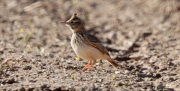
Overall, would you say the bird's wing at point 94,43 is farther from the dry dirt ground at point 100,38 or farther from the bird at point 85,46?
the dry dirt ground at point 100,38

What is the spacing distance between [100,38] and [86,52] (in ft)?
13.7

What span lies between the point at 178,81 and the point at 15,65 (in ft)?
10.9

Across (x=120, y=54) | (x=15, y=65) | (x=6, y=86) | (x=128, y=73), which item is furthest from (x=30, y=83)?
(x=120, y=54)

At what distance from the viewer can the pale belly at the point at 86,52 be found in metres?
10.4

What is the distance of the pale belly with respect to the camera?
10.4m

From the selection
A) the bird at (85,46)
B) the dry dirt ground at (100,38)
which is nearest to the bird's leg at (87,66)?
the bird at (85,46)

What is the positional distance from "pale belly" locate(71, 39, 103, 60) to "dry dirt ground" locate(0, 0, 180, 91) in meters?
0.32

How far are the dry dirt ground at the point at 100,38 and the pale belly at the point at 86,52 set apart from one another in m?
0.32

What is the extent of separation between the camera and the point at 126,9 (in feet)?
56.4

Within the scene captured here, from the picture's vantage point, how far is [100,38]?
573 inches

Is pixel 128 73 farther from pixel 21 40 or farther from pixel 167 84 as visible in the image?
pixel 21 40

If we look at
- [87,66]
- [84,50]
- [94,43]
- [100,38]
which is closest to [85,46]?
[84,50]

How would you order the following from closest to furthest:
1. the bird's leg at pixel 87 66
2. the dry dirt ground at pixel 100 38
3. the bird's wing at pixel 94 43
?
the dry dirt ground at pixel 100 38 < the bird's leg at pixel 87 66 < the bird's wing at pixel 94 43

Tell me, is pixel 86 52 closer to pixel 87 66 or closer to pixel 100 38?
pixel 87 66
